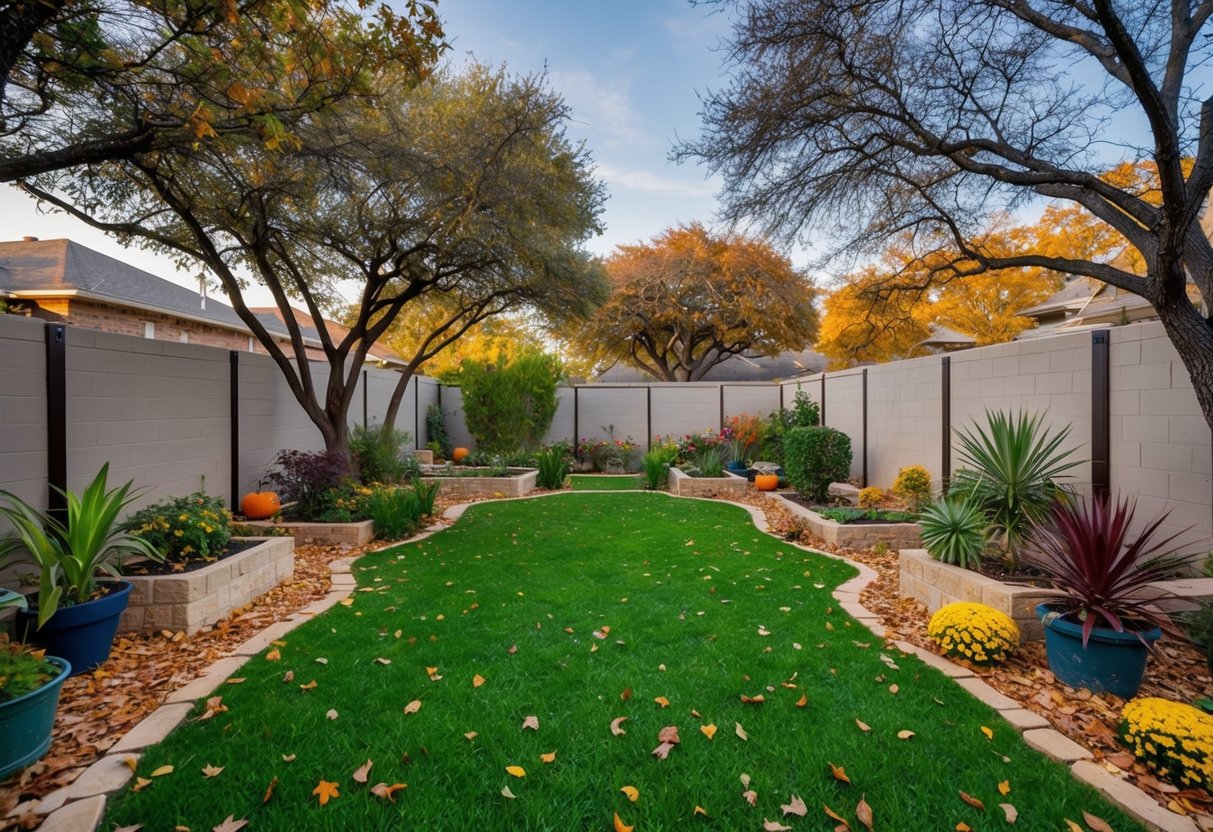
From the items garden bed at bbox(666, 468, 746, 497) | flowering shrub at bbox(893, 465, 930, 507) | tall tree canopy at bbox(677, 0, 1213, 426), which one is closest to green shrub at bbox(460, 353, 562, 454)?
garden bed at bbox(666, 468, 746, 497)

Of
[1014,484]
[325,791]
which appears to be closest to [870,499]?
[1014,484]

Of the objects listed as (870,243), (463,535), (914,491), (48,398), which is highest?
(870,243)

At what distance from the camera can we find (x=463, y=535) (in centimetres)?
652

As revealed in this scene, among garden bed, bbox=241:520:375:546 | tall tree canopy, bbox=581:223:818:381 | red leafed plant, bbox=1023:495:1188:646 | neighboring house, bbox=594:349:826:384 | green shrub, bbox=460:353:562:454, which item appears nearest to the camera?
red leafed plant, bbox=1023:495:1188:646

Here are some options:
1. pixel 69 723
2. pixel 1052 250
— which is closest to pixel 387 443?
pixel 69 723

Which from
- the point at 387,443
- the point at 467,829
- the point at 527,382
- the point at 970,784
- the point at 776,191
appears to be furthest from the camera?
the point at 527,382

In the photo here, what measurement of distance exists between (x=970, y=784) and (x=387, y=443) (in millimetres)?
8443

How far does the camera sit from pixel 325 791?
6.68ft

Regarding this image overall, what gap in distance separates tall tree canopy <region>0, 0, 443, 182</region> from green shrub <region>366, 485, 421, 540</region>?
377cm

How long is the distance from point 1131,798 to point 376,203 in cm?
838

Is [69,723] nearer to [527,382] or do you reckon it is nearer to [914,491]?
[914,491]

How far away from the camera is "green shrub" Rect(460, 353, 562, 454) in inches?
472

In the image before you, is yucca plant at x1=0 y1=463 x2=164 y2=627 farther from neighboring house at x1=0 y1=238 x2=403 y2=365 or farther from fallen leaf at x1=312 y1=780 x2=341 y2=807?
neighboring house at x1=0 y1=238 x2=403 y2=365

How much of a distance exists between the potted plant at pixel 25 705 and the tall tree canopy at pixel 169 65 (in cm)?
270
